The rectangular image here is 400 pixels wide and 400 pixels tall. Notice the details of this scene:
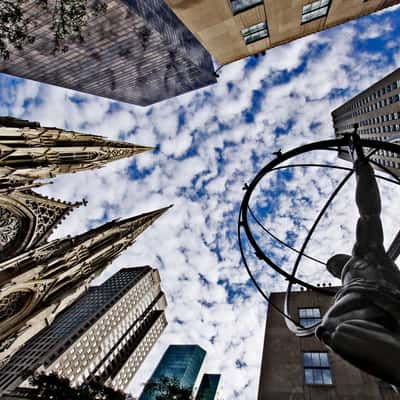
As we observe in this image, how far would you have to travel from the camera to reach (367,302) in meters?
4.71

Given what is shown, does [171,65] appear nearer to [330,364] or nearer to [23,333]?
[23,333]

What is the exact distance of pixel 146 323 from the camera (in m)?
132

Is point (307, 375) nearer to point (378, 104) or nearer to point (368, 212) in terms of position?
point (368, 212)

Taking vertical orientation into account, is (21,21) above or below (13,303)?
above

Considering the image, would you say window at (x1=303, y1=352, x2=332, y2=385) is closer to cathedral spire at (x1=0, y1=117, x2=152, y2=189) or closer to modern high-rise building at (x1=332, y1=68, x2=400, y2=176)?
cathedral spire at (x1=0, y1=117, x2=152, y2=189)

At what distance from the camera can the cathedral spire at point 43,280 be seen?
18266 mm

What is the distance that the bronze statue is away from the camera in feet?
12.6

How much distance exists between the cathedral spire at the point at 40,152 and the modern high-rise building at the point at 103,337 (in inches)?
1969

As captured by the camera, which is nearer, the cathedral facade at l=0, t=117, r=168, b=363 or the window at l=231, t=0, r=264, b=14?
the window at l=231, t=0, r=264, b=14

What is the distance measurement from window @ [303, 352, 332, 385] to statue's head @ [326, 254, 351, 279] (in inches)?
440

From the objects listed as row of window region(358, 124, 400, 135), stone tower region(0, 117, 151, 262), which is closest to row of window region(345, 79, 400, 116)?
row of window region(358, 124, 400, 135)

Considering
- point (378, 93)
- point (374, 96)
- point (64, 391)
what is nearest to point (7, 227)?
point (64, 391)

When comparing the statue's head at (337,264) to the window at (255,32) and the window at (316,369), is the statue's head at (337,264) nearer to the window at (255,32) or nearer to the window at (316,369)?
the window at (316,369)

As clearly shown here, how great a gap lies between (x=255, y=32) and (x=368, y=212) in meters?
17.1
